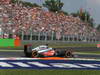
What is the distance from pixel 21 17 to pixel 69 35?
771 cm

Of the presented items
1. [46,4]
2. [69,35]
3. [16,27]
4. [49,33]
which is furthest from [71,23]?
[46,4]

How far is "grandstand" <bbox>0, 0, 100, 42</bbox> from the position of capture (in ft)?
117

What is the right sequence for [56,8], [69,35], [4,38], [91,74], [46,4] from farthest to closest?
[46,4] → [56,8] → [69,35] → [4,38] → [91,74]

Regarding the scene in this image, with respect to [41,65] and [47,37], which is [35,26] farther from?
[41,65]

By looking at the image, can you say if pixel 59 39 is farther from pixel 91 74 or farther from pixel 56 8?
pixel 56 8

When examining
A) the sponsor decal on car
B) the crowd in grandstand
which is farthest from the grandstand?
the sponsor decal on car

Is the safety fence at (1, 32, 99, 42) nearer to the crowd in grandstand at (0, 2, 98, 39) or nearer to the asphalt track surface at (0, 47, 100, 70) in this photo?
the crowd in grandstand at (0, 2, 98, 39)

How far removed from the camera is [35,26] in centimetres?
4059

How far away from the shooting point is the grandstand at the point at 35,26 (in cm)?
3575

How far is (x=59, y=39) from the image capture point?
41.3 metres

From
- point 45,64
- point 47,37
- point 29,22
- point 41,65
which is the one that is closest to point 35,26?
point 29,22

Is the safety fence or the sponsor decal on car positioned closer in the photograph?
the sponsor decal on car

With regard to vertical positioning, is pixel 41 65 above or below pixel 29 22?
below

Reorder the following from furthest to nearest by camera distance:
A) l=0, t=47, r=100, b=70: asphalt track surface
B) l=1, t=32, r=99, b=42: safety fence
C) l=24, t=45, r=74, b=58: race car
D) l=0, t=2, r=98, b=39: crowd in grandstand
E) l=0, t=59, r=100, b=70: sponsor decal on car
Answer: l=0, t=2, r=98, b=39: crowd in grandstand, l=1, t=32, r=99, b=42: safety fence, l=24, t=45, r=74, b=58: race car, l=0, t=47, r=100, b=70: asphalt track surface, l=0, t=59, r=100, b=70: sponsor decal on car
